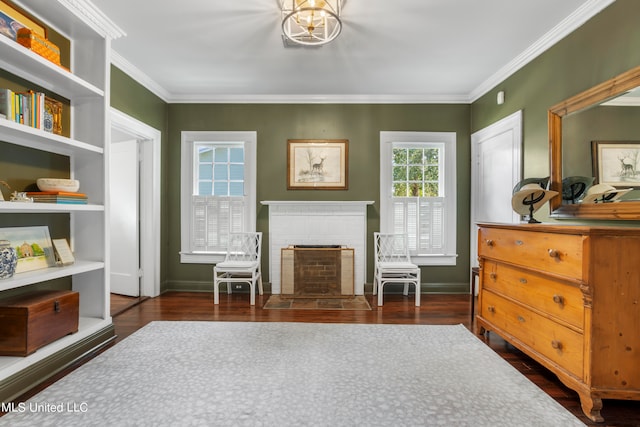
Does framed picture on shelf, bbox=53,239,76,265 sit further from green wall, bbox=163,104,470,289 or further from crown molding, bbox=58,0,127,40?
green wall, bbox=163,104,470,289

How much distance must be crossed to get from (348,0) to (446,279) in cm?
362

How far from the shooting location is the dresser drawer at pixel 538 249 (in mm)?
1802

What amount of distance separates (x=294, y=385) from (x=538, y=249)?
185 centimetres

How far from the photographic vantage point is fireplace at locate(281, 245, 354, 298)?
4.04 meters

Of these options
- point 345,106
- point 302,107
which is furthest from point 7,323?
point 345,106

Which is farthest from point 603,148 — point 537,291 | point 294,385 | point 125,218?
point 125,218

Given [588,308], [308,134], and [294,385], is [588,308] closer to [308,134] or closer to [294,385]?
[294,385]

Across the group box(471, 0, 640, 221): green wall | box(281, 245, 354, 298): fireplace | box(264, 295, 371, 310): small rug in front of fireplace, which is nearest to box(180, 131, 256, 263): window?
box(281, 245, 354, 298): fireplace

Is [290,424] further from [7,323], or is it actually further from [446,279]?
[446,279]

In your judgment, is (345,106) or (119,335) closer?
(119,335)

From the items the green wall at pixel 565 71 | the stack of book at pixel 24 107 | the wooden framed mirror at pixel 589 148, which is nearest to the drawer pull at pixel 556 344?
the wooden framed mirror at pixel 589 148

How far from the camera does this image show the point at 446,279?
4.39m

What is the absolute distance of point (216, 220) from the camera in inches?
173

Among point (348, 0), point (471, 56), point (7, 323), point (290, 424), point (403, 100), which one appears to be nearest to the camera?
point (290, 424)
